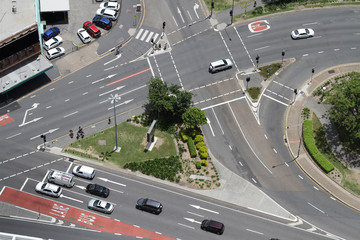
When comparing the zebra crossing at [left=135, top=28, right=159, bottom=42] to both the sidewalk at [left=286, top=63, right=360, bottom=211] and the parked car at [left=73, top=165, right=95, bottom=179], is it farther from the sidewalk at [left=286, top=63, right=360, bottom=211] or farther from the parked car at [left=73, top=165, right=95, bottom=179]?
the parked car at [left=73, top=165, right=95, bottom=179]

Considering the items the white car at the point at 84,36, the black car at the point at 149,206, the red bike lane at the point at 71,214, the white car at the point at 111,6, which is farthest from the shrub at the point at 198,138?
the white car at the point at 111,6

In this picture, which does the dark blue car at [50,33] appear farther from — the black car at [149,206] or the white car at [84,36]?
the black car at [149,206]

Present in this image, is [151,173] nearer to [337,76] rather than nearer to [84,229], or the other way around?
[84,229]

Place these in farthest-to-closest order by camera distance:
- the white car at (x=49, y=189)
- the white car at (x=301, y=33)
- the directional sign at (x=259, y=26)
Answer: the directional sign at (x=259, y=26) < the white car at (x=301, y=33) < the white car at (x=49, y=189)

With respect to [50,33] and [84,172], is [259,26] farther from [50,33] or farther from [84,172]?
[84,172]

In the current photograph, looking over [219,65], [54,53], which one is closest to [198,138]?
[219,65]

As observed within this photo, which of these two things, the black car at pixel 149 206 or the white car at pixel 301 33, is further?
the white car at pixel 301 33

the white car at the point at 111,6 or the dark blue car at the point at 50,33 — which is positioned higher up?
the dark blue car at the point at 50,33
